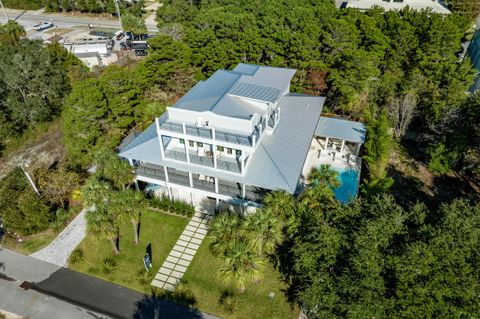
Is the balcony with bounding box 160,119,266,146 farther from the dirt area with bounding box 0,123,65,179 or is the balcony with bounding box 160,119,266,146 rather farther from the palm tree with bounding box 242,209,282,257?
the dirt area with bounding box 0,123,65,179

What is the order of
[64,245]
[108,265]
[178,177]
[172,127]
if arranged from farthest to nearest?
[178,177]
[64,245]
[172,127]
[108,265]

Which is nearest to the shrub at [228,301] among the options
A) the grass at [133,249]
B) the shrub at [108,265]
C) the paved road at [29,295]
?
the grass at [133,249]

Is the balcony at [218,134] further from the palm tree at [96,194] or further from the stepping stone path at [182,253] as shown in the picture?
the stepping stone path at [182,253]

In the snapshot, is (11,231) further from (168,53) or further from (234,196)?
(168,53)

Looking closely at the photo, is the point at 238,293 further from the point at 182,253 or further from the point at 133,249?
the point at 133,249

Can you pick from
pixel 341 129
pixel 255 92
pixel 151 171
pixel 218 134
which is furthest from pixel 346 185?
pixel 151 171

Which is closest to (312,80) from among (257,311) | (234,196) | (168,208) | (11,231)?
(234,196)
